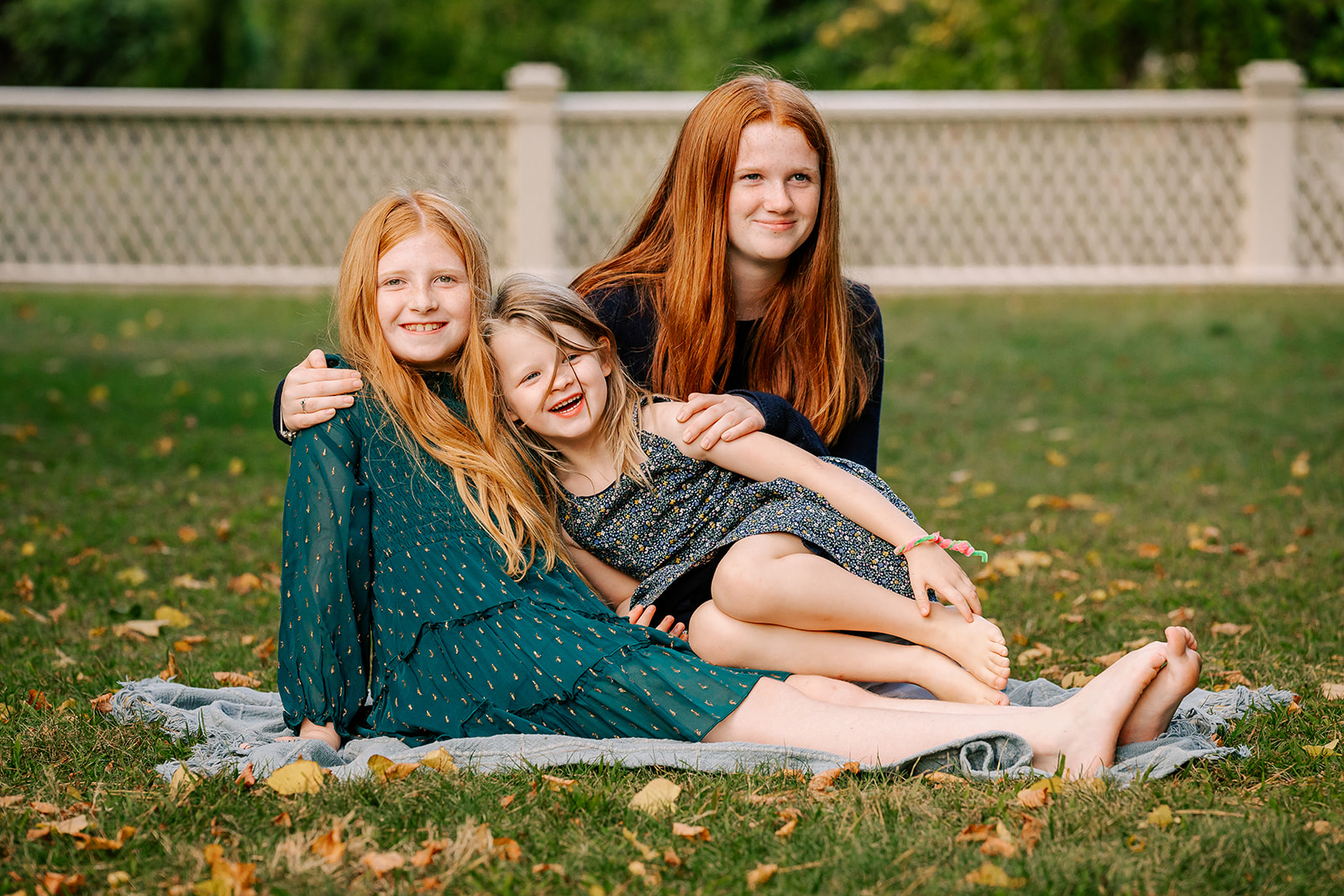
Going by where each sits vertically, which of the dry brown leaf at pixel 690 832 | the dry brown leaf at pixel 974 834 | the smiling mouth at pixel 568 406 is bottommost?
the dry brown leaf at pixel 690 832

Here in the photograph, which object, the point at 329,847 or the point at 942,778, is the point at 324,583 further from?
the point at 942,778

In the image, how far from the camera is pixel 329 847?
2.16 m

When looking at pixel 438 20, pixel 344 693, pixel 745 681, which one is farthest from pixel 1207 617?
pixel 438 20

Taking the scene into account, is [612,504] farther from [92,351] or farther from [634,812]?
[92,351]

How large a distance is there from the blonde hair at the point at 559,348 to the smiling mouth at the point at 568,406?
7 centimetres

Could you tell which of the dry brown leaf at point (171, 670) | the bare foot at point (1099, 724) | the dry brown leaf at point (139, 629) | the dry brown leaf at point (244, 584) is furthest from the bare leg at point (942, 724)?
the dry brown leaf at point (244, 584)

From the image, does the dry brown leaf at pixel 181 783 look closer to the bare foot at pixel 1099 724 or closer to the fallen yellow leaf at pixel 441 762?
the fallen yellow leaf at pixel 441 762

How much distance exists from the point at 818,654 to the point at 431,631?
2.79 feet

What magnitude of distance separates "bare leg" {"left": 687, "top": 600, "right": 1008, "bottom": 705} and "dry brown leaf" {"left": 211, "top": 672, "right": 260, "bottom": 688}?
126cm

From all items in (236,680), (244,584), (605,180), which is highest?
(605,180)

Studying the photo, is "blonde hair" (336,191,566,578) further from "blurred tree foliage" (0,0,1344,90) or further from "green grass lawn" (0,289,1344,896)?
"blurred tree foliage" (0,0,1344,90)

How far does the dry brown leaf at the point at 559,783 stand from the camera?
2420 mm

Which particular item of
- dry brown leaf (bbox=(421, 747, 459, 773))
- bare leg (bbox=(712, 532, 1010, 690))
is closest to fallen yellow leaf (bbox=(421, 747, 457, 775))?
dry brown leaf (bbox=(421, 747, 459, 773))

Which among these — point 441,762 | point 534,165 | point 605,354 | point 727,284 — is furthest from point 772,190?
point 534,165
